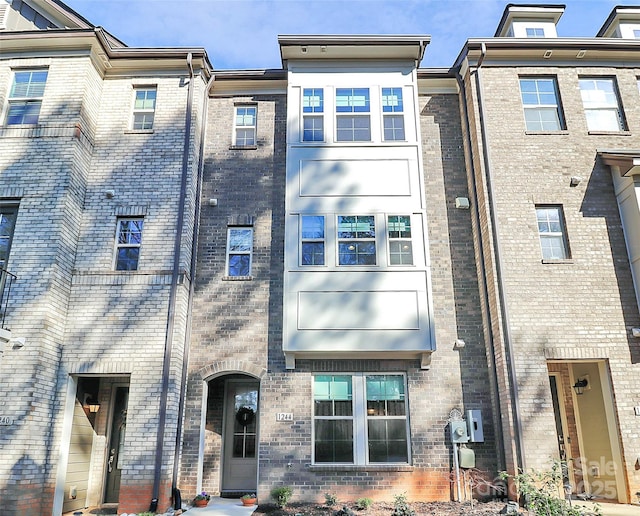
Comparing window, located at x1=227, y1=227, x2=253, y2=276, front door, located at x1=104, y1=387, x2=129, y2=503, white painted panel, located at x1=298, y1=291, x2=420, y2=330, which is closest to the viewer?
white painted panel, located at x1=298, y1=291, x2=420, y2=330

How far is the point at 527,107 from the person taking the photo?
11242mm

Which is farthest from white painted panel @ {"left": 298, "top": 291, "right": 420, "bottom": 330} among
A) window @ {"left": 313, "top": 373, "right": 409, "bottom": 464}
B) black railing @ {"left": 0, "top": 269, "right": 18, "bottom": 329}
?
black railing @ {"left": 0, "top": 269, "right": 18, "bottom": 329}

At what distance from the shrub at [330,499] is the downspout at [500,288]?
11.0ft

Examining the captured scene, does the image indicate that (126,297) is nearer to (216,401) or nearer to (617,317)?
(216,401)

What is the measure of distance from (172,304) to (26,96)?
564cm

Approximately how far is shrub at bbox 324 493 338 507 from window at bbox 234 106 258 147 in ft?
24.9

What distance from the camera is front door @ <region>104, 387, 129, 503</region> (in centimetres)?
1019

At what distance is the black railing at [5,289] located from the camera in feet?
29.5

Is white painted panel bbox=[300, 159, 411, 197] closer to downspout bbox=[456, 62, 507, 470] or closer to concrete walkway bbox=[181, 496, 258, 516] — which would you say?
downspout bbox=[456, 62, 507, 470]

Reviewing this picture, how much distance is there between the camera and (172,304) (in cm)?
971

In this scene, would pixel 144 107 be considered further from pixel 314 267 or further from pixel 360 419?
pixel 360 419

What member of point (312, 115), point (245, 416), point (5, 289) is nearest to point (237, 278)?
point (245, 416)

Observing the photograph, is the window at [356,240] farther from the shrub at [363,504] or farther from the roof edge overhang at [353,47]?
the shrub at [363,504]

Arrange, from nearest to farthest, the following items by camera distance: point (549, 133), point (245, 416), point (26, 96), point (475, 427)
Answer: point (475, 427)
point (26, 96)
point (549, 133)
point (245, 416)
